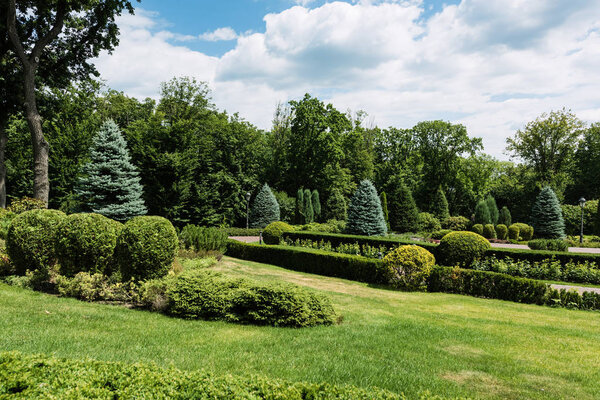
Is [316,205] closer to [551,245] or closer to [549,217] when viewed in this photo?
[549,217]

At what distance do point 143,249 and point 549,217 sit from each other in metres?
30.0

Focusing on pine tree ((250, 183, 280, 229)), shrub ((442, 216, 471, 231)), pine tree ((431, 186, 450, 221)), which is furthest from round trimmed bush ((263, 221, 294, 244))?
pine tree ((431, 186, 450, 221))

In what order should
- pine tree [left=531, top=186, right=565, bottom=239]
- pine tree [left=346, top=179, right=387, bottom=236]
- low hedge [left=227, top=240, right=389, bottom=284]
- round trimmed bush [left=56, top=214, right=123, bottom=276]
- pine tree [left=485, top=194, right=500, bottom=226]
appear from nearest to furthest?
round trimmed bush [left=56, top=214, right=123, bottom=276] < low hedge [left=227, top=240, right=389, bottom=284] < pine tree [left=346, top=179, right=387, bottom=236] < pine tree [left=531, top=186, right=565, bottom=239] < pine tree [left=485, top=194, right=500, bottom=226]

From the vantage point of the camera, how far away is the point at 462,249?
531 inches

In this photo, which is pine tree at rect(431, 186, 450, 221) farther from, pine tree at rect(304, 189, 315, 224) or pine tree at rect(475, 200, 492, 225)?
pine tree at rect(304, 189, 315, 224)

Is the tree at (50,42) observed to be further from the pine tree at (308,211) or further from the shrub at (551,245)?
the shrub at (551,245)

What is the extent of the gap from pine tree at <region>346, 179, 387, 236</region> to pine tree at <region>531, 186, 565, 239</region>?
48.7 ft

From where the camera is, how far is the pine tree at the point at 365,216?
71.2 feet

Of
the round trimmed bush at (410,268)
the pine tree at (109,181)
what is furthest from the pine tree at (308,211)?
the round trimmed bush at (410,268)

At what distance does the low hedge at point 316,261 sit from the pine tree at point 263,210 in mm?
12239

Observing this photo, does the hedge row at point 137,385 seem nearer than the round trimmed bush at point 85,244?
Yes

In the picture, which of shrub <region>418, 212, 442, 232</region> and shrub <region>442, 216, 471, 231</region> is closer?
shrub <region>418, 212, 442, 232</region>

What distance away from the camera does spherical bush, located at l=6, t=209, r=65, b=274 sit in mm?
8766

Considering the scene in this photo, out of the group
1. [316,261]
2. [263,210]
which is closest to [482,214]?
[263,210]
